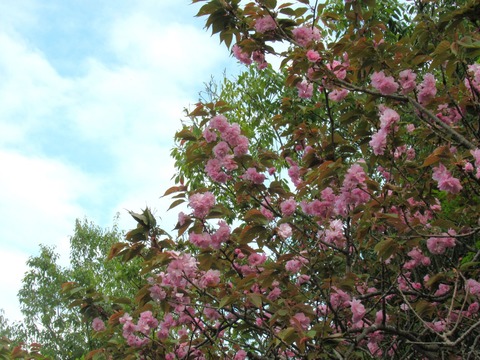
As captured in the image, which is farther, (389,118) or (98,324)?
(98,324)

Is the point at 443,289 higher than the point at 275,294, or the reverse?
the point at 275,294

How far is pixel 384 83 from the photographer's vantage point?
2.52 meters

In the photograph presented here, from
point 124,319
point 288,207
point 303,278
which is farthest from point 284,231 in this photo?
point 124,319

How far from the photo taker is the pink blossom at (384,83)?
8.24ft

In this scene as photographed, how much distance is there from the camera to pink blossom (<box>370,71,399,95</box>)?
8.24 feet

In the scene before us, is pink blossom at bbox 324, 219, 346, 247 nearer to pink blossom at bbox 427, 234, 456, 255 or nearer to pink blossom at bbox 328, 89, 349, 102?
pink blossom at bbox 427, 234, 456, 255

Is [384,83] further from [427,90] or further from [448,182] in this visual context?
[448,182]

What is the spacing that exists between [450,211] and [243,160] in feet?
5.43

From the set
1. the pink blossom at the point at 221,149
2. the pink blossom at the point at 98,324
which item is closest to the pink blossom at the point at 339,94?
the pink blossom at the point at 221,149

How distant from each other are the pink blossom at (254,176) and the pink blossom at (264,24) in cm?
72

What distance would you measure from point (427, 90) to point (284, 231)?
1.01 metres

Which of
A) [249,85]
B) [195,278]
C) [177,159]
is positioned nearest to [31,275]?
[177,159]

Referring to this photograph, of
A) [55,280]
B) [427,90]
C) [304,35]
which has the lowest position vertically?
[427,90]

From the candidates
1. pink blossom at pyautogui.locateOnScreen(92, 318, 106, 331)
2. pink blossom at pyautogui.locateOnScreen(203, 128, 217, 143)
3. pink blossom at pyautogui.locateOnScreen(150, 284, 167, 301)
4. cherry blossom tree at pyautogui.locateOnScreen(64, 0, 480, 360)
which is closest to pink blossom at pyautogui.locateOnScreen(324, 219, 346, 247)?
cherry blossom tree at pyautogui.locateOnScreen(64, 0, 480, 360)
